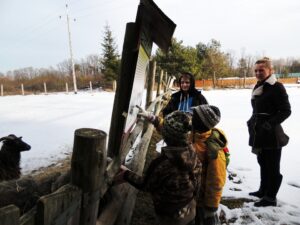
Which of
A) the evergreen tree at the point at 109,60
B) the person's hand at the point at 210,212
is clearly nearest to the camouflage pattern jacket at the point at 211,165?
the person's hand at the point at 210,212

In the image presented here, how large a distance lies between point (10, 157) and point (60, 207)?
11.9 feet

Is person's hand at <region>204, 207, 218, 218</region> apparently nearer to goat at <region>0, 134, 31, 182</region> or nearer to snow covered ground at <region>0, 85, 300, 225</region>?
snow covered ground at <region>0, 85, 300, 225</region>

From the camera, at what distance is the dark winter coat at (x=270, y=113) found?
3.83 meters

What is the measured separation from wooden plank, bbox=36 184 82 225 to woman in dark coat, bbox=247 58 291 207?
3.07m

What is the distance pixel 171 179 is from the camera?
2.01 m

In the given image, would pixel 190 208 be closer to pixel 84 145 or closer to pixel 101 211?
pixel 101 211

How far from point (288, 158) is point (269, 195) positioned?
2634 millimetres

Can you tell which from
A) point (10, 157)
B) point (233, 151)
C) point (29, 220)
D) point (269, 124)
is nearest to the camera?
point (29, 220)

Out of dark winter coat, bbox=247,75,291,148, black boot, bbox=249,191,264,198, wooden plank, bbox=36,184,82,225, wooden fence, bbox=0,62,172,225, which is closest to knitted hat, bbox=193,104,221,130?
wooden fence, bbox=0,62,172,225

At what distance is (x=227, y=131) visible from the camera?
9352 mm

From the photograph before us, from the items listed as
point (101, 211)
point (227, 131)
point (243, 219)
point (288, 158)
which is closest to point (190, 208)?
point (101, 211)

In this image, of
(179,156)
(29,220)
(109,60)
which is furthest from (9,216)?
(109,60)

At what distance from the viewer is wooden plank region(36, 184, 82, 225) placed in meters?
1.18

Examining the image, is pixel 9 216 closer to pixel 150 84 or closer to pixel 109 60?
pixel 150 84
